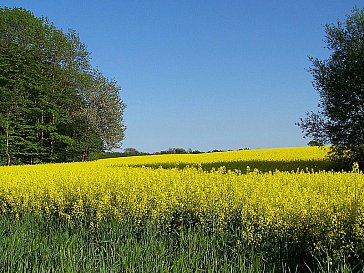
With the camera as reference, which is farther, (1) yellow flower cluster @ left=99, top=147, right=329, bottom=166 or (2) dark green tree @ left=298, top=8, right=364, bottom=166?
(1) yellow flower cluster @ left=99, top=147, right=329, bottom=166

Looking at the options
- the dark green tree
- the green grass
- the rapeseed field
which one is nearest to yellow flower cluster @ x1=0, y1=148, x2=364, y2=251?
the rapeseed field

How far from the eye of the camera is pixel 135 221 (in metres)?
7.70

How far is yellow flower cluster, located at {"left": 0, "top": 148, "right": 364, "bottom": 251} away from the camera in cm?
630

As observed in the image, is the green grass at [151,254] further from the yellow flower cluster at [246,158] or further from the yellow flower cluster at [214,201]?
the yellow flower cluster at [246,158]

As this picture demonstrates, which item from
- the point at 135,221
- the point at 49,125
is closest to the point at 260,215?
the point at 135,221

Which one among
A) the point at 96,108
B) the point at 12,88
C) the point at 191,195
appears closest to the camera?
the point at 191,195

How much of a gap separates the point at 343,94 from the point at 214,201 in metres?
13.7

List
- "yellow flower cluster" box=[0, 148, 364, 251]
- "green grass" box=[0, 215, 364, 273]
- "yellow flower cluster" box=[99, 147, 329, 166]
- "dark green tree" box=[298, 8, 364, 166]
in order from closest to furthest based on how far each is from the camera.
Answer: "green grass" box=[0, 215, 364, 273], "yellow flower cluster" box=[0, 148, 364, 251], "dark green tree" box=[298, 8, 364, 166], "yellow flower cluster" box=[99, 147, 329, 166]

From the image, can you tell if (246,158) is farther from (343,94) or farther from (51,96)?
(51,96)

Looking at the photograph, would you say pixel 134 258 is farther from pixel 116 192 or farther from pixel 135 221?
pixel 116 192

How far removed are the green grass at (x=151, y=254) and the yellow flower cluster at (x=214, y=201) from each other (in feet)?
0.95

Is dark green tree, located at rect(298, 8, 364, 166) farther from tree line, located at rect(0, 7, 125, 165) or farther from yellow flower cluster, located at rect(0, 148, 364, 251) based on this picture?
tree line, located at rect(0, 7, 125, 165)

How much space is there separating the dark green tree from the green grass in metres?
14.1

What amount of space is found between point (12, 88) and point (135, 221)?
30.4 m
